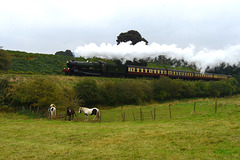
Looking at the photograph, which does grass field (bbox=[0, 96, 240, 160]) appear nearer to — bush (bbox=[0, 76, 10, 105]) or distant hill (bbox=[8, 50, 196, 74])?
bush (bbox=[0, 76, 10, 105])

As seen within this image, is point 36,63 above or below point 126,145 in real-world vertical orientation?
above

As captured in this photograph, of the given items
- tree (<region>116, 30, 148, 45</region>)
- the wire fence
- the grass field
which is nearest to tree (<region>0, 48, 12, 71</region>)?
the wire fence

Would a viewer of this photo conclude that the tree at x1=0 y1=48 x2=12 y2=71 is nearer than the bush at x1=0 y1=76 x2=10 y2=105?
No

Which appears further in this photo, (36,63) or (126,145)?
(36,63)

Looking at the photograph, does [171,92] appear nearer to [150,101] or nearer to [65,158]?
[150,101]

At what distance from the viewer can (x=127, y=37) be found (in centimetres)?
7694

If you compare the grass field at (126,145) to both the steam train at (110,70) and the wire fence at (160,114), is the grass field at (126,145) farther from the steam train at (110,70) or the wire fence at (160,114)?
the steam train at (110,70)

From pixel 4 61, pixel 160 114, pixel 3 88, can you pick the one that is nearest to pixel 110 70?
pixel 3 88

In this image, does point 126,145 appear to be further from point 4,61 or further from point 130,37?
point 130,37

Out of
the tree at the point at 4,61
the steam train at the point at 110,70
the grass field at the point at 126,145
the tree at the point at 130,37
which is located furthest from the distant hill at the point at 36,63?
the grass field at the point at 126,145

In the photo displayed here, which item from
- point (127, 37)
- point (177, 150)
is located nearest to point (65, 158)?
point (177, 150)

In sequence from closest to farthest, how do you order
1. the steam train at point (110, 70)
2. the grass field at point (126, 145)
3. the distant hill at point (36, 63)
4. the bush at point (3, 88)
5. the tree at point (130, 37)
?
the grass field at point (126, 145) < the bush at point (3, 88) < the steam train at point (110, 70) < the distant hill at point (36, 63) < the tree at point (130, 37)

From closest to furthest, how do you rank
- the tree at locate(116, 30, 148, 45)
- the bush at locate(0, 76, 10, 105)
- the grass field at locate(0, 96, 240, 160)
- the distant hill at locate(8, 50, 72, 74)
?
the grass field at locate(0, 96, 240, 160) < the bush at locate(0, 76, 10, 105) < the distant hill at locate(8, 50, 72, 74) < the tree at locate(116, 30, 148, 45)

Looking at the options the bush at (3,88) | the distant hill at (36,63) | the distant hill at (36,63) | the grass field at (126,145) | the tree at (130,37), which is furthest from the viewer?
the tree at (130,37)
